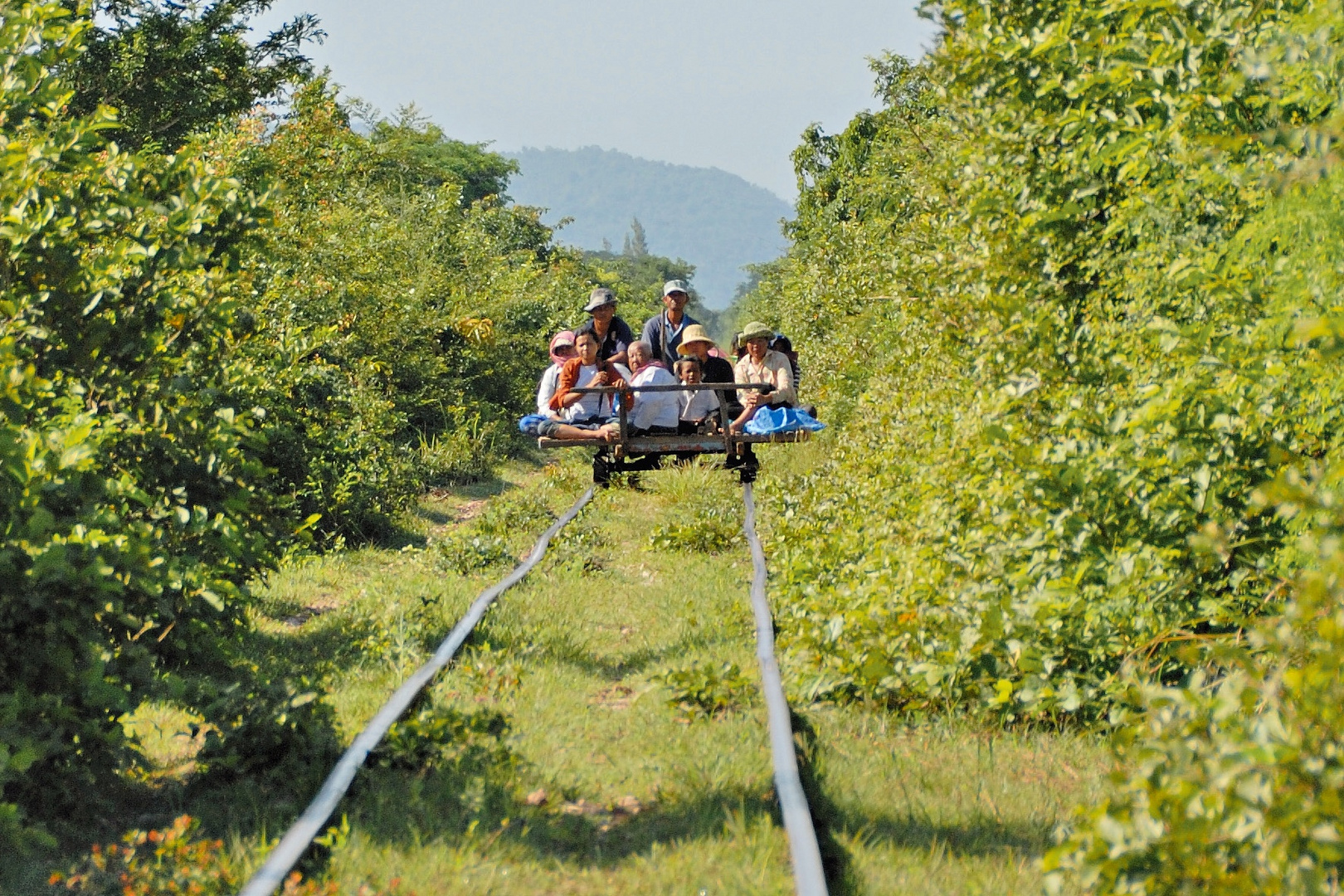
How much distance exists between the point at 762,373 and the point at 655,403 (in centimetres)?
148

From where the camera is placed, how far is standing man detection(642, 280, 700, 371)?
14.6 m

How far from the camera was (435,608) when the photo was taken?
339 inches

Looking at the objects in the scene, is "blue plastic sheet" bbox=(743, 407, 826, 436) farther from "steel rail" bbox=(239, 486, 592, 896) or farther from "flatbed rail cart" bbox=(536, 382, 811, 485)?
"steel rail" bbox=(239, 486, 592, 896)

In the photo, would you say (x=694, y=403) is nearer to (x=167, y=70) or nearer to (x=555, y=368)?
(x=555, y=368)

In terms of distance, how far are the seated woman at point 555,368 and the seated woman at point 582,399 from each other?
1.9 inches

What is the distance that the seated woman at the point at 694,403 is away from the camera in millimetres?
13852

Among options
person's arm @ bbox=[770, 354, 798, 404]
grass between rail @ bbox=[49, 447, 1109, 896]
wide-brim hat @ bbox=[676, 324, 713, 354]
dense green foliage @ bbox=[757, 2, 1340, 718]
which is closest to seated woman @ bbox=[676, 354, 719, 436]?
wide-brim hat @ bbox=[676, 324, 713, 354]

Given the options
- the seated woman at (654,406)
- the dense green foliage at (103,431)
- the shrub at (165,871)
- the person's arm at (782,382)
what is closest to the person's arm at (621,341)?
the seated woman at (654,406)

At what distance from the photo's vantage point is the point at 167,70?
2156 centimetres

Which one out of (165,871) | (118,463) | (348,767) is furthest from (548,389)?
(165,871)

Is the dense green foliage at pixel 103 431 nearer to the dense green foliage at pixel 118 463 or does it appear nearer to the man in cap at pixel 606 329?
the dense green foliage at pixel 118 463

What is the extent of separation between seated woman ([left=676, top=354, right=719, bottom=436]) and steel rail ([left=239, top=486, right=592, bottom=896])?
5269 mm

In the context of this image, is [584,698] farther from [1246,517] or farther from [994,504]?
[1246,517]

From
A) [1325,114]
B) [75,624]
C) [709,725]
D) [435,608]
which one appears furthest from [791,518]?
[75,624]
